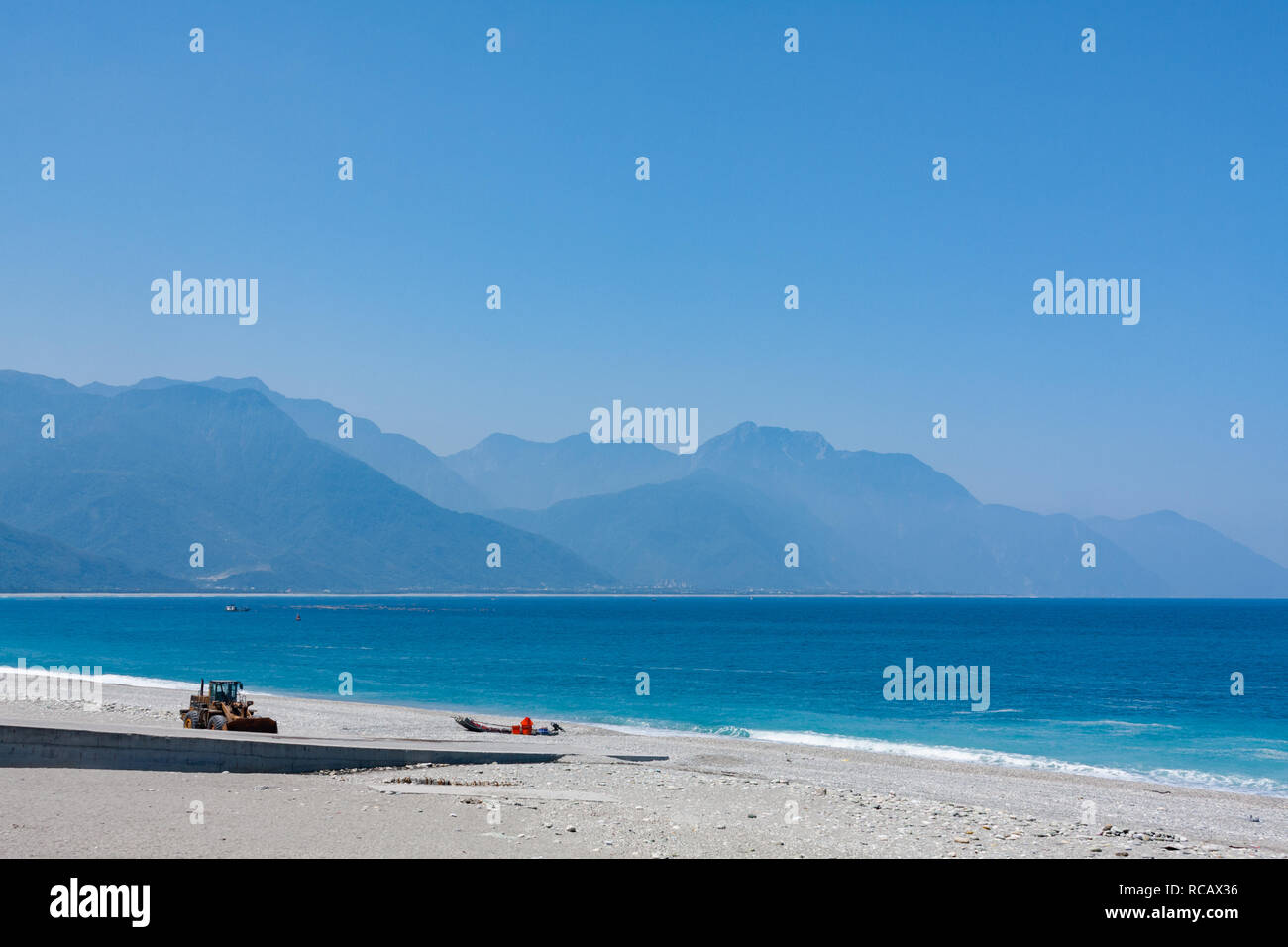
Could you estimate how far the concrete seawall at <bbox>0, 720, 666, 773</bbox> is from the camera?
2086 centimetres

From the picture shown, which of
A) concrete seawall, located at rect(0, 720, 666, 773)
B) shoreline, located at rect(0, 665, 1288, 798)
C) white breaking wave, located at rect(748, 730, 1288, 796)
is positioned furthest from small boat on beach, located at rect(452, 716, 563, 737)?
concrete seawall, located at rect(0, 720, 666, 773)

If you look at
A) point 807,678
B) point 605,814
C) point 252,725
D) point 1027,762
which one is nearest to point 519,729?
point 252,725

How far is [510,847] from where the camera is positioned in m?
14.5

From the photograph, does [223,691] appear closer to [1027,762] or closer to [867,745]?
[867,745]

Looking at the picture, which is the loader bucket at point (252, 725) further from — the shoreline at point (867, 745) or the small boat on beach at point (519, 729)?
the shoreline at point (867, 745)

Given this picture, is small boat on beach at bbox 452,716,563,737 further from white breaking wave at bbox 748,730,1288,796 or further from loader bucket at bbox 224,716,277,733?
white breaking wave at bbox 748,730,1288,796

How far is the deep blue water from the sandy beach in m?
9.74

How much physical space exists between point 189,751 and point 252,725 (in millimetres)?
7140

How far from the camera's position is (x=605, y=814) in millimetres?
18250
